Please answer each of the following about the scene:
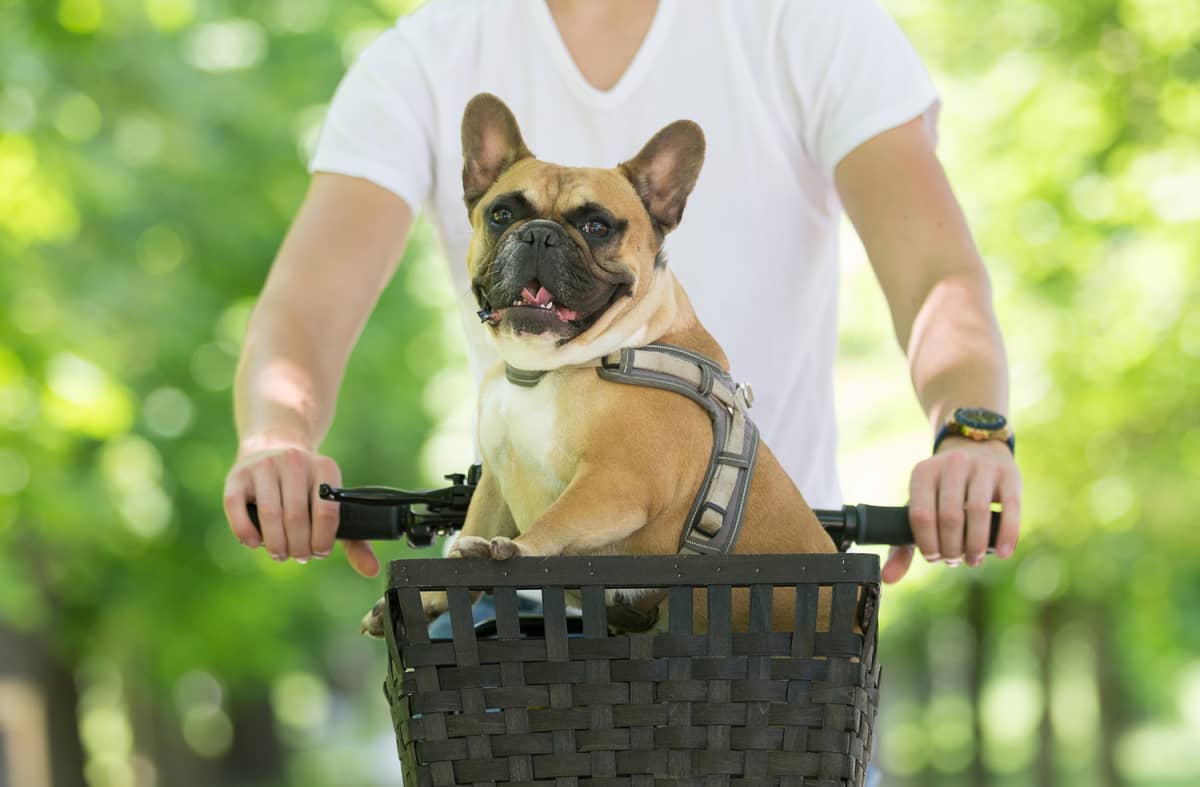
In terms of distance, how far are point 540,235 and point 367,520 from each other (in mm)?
571

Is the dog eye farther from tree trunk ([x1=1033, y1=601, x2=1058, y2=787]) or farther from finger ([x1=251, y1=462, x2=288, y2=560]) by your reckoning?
tree trunk ([x1=1033, y1=601, x2=1058, y2=787])

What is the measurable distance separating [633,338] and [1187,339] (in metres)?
7.42

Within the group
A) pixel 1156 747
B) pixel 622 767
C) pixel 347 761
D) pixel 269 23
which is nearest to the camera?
pixel 622 767

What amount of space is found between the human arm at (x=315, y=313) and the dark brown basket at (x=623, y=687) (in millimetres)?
663

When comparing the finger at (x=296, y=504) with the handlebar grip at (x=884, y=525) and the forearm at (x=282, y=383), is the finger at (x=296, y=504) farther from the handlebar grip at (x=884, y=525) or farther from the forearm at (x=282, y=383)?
the handlebar grip at (x=884, y=525)

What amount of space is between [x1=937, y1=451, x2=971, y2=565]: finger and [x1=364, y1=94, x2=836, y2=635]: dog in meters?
0.18

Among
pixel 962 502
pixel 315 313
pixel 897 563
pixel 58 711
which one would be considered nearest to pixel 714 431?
pixel 962 502

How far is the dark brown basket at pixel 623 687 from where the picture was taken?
1.78m

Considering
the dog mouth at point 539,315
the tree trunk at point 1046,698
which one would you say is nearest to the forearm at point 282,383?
the dog mouth at point 539,315

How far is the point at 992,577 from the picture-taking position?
11094 millimetres

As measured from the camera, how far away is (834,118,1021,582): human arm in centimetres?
216

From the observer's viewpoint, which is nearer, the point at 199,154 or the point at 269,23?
the point at 199,154

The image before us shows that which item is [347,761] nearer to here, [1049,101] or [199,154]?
[199,154]

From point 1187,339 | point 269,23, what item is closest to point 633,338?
point 1187,339
